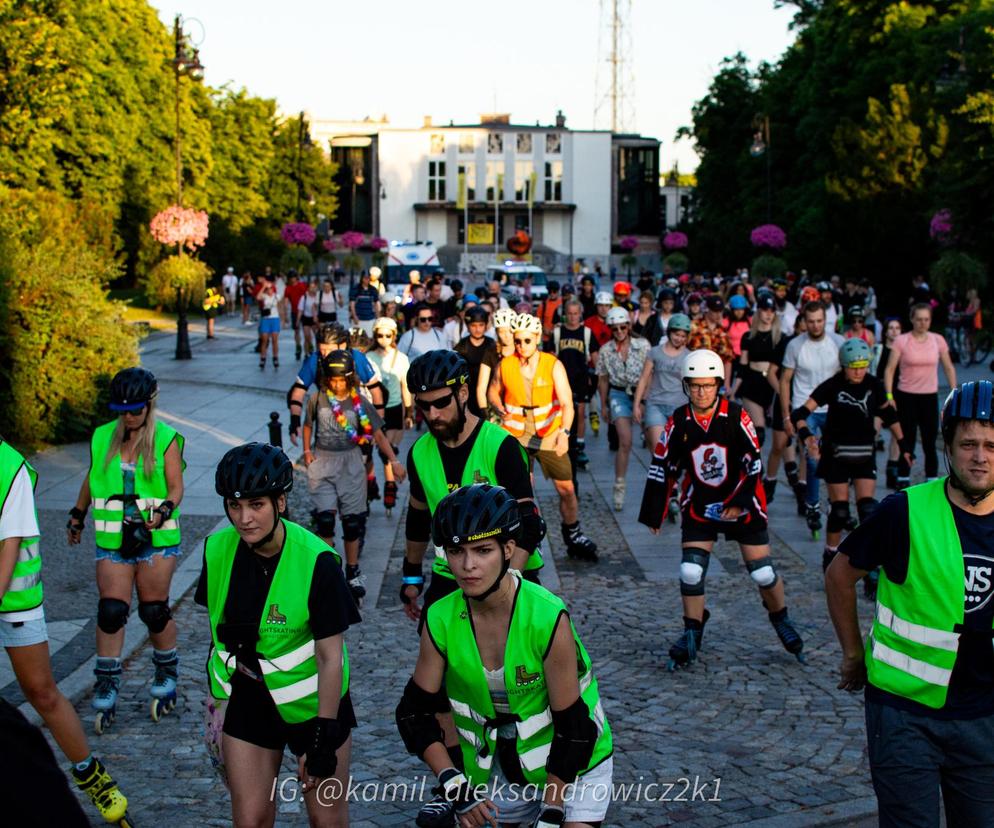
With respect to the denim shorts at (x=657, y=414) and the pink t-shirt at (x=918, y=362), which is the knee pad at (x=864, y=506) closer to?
the denim shorts at (x=657, y=414)

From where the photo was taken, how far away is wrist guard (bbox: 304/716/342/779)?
4.23m

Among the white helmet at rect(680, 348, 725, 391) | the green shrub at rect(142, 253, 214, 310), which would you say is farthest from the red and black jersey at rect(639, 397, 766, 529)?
the green shrub at rect(142, 253, 214, 310)

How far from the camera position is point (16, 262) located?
15.9 metres

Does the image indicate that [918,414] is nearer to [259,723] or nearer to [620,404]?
[620,404]

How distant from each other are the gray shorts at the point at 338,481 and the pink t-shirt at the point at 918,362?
19.5ft

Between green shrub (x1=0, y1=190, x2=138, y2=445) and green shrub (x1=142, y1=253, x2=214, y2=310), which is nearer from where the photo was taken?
green shrub (x1=0, y1=190, x2=138, y2=445)

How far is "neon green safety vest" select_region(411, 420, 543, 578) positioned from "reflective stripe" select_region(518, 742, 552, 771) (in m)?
1.80

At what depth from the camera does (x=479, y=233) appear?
114 meters

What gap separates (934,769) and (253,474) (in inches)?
93.7

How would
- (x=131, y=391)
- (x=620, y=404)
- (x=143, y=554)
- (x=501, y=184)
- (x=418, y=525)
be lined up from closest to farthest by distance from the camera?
(x=418, y=525) < (x=131, y=391) < (x=143, y=554) < (x=620, y=404) < (x=501, y=184)

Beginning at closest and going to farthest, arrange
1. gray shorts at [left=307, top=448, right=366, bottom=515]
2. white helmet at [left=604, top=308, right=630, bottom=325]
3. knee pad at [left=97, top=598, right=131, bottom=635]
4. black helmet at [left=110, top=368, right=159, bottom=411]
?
black helmet at [left=110, top=368, right=159, bottom=411] < knee pad at [left=97, top=598, right=131, bottom=635] < gray shorts at [left=307, top=448, right=366, bottom=515] < white helmet at [left=604, top=308, right=630, bottom=325]

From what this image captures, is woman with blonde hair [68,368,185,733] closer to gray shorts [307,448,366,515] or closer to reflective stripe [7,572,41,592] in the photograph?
reflective stripe [7,572,41,592]

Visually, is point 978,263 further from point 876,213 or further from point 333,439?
point 333,439

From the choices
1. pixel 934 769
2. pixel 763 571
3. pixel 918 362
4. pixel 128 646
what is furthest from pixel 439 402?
pixel 918 362
